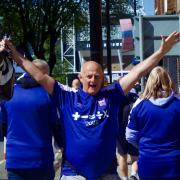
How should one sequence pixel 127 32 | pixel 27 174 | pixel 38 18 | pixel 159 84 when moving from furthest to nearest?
pixel 38 18 < pixel 127 32 < pixel 159 84 < pixel 27 174

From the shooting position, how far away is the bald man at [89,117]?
18.9 ft

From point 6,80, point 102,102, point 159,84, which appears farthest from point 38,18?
point 6,80

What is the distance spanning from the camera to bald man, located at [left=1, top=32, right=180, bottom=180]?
5.77 meters

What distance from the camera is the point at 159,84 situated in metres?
6.73

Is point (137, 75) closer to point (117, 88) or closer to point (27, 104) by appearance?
point (117, 88)

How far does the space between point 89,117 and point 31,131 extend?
76 cm

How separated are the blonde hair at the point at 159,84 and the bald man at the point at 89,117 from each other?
667mm

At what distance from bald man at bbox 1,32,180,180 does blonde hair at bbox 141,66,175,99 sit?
667mm

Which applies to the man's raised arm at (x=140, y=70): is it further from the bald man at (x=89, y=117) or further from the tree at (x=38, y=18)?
the tree at (x=38, y=18)

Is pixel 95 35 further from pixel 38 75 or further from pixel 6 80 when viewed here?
pixel 6 80

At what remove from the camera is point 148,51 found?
11852 mm

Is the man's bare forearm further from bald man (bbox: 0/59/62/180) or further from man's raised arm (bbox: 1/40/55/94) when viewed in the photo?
bald man (bbox: 0/59/62/180)

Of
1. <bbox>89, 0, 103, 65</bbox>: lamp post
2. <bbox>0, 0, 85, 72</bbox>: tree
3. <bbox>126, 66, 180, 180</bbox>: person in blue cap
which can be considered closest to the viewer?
<bbox>126, 66, 180, 180</bbox>: person in blue cap

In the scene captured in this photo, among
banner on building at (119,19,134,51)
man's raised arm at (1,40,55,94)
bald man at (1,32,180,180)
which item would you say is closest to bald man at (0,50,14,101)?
bald man at (1,32,180,180)
